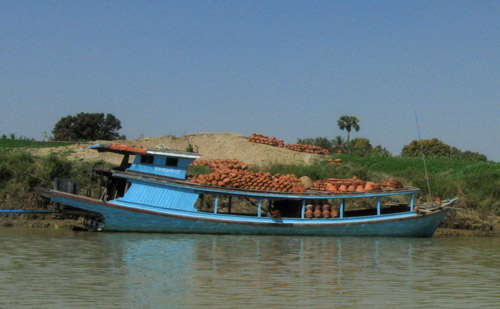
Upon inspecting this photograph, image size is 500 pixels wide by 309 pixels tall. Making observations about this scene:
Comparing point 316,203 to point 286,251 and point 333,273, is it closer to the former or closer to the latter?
point 286,251

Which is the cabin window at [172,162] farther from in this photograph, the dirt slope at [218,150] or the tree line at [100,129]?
the tree line at [100,129]

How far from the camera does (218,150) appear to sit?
4344 centimetres

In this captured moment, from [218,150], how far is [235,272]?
29.5 meters

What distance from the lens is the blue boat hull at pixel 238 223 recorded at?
73.4ft

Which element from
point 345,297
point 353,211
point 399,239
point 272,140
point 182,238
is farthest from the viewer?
point 272,140

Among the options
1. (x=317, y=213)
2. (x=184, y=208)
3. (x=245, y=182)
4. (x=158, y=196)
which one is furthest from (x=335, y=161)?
(x=158, y=196)

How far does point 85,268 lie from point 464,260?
1050 cm

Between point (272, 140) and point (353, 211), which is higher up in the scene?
point (272, 140)

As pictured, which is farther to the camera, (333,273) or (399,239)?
(399,239)

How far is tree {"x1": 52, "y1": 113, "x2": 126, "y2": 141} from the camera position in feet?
216

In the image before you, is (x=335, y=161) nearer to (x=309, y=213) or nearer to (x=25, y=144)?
(x=309, y=213)

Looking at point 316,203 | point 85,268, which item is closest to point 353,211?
point 316,203

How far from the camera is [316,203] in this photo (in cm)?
2527

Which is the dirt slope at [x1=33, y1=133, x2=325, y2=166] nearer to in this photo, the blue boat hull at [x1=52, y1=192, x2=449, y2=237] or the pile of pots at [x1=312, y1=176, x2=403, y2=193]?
the pile of pots at [x1=312, y1=176, x2=403, y2=193]
